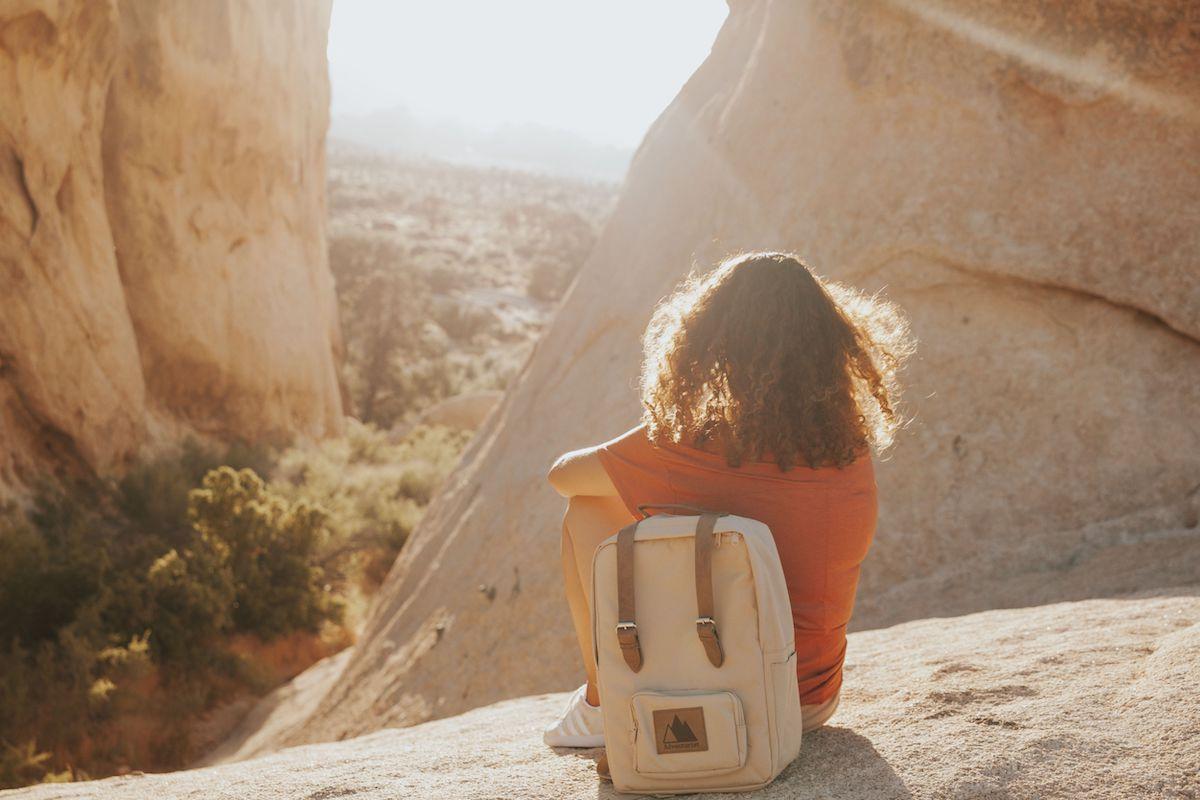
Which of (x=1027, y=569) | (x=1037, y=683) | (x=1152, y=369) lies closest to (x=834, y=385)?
(x=1037, y=683)

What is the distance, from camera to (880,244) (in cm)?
461

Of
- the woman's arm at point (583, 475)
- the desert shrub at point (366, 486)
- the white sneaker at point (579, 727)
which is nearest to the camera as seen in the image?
the woman's arm at point (583, 475)

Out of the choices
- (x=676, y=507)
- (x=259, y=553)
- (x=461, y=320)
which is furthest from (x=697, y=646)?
(x=461, y=320)

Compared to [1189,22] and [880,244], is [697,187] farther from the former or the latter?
[1189,22]

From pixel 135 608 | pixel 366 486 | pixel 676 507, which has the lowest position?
pixel 366 486

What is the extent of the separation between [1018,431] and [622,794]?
273 centimetres

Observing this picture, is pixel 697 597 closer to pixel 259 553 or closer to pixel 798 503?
pixel 798 503

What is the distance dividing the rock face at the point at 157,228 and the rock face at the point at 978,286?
5.85 m

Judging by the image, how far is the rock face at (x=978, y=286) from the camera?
393 cm

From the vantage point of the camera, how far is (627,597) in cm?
196

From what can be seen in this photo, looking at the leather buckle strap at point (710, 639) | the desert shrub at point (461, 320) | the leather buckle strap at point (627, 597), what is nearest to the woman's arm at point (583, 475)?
the leather buckle strap at point (627, 597)

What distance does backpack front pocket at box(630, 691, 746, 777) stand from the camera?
6.35 ft

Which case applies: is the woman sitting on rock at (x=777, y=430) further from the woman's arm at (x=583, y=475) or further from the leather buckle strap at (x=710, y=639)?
the leather buckle strap at (x=710, y=639)

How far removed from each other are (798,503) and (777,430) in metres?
0.17
